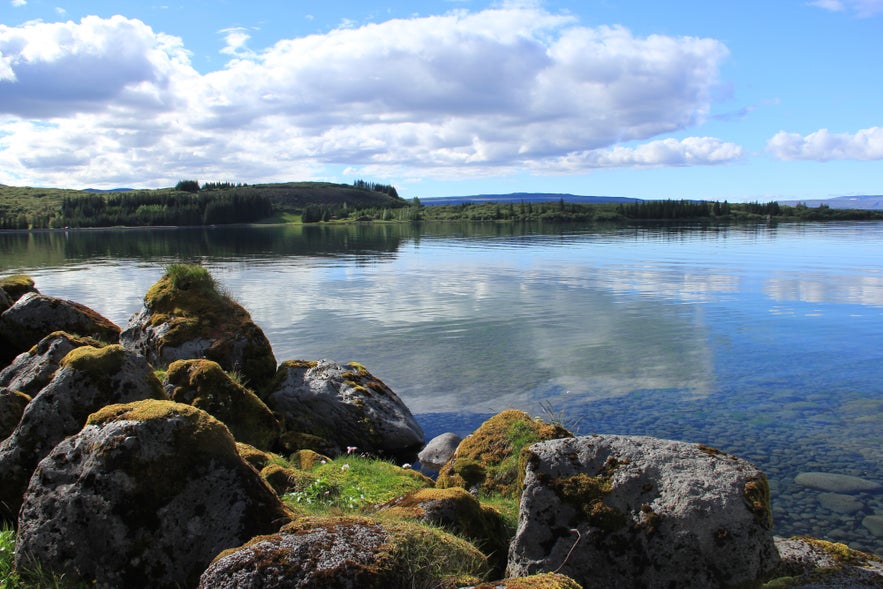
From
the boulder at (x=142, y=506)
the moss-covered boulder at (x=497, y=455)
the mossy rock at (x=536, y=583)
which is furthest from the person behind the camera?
the moss-covered boulder at (x=497, y=455)

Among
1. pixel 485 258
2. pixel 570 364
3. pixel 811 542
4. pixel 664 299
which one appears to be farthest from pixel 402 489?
pixel 485 258

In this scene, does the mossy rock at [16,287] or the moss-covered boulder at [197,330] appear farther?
the mossy rock at [16,287]

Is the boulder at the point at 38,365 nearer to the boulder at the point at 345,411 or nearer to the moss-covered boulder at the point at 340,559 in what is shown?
the boulder at the point at 345,411

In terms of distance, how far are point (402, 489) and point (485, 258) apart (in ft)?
197

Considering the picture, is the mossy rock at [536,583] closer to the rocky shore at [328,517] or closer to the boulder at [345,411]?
the rocky shore at [328,517]

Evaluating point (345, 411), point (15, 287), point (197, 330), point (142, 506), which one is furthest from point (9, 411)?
point (15, 287)

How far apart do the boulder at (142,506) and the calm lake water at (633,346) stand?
984 cm

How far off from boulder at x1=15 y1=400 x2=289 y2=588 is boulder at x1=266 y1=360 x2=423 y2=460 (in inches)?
374

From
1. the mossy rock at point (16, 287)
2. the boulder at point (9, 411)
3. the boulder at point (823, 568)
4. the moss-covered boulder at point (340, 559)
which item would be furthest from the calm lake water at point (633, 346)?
the boulder at point (9, 411)

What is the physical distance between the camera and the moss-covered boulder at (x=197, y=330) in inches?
701

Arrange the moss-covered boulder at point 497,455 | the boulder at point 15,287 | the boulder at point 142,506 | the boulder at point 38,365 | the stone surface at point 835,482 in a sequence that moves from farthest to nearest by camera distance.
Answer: the boulder at point 15,287, the stone surface at point 835,482, the moss-covered boulder at point 497,455, the boulder at point 38,365, the boulder at point 142,506

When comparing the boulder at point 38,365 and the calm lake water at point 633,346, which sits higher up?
the boulder at point 38,365

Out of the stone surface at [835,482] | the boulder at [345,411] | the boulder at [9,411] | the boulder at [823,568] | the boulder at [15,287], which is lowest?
the stone surface at [835,482]

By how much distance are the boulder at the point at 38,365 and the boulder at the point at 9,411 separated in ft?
5.39
